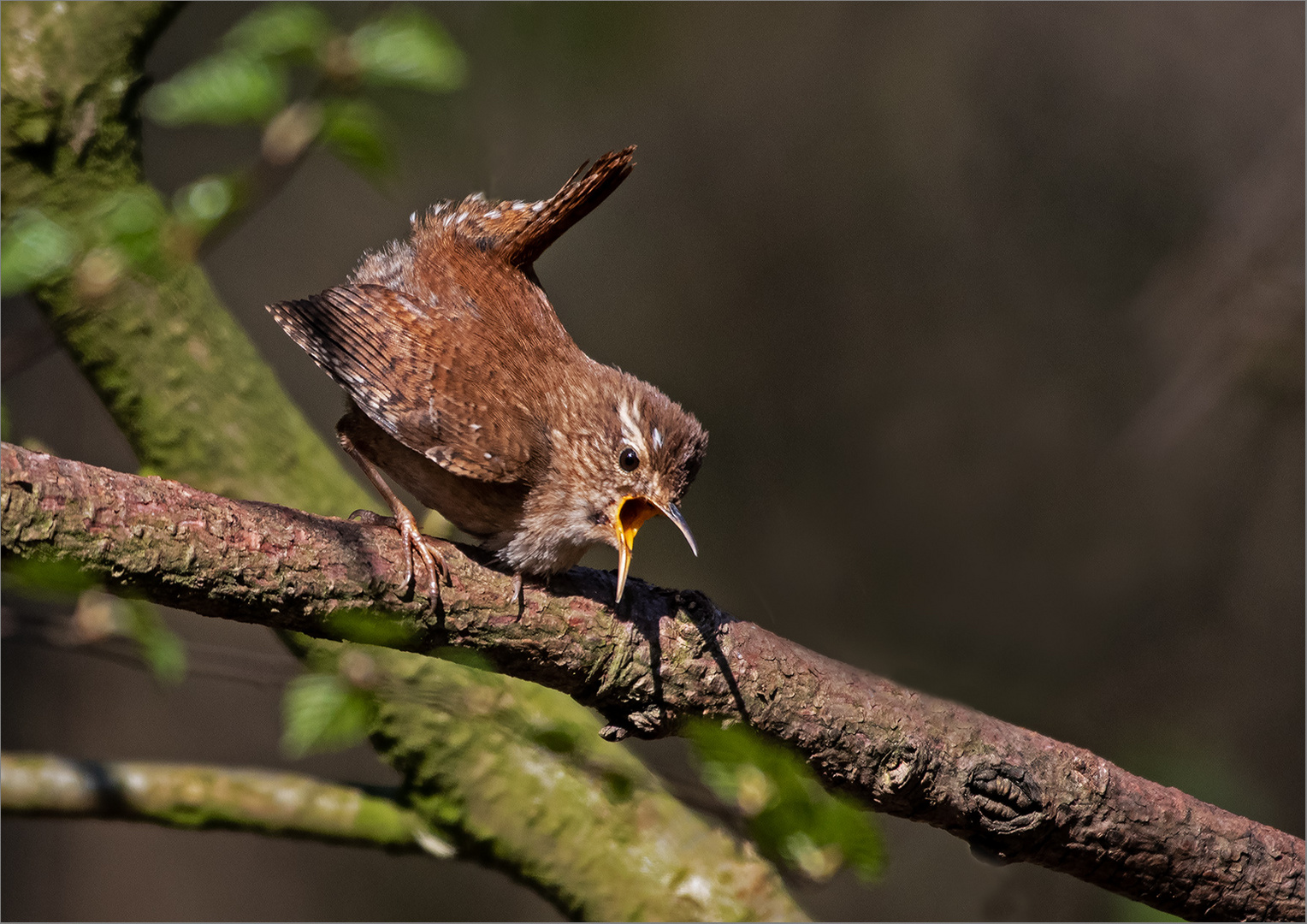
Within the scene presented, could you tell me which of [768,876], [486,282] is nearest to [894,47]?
[486,282]

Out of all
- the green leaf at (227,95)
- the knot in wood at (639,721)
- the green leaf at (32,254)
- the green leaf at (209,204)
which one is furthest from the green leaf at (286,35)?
the knot in wood at (639,721)

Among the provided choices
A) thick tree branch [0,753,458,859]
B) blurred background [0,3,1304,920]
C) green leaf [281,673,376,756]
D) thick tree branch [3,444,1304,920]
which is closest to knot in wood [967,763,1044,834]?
thick tree branch [3,444,1304,920]

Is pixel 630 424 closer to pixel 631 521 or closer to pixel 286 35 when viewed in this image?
pixel 631 521

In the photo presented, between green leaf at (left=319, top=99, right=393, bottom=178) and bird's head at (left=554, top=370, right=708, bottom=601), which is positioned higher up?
bird's head at (left=554, top=370, right=708, bottom=601)

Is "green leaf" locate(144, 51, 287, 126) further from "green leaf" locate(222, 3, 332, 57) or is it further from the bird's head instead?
the bird's head

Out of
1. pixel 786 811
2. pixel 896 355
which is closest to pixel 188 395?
pixel 786 811

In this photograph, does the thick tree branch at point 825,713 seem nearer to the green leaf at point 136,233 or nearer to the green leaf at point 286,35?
the green leaf at point 136,233

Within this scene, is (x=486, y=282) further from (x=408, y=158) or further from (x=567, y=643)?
(x=408, y=158)
